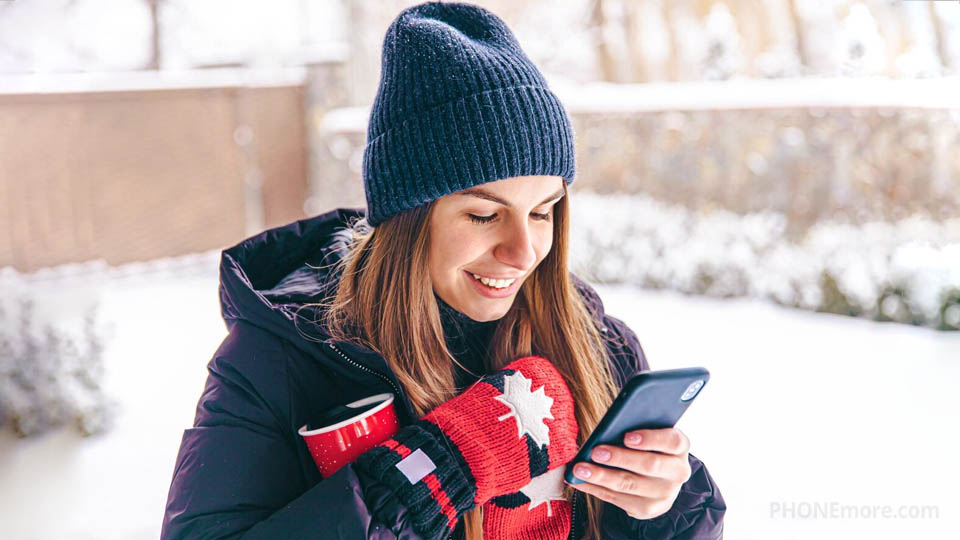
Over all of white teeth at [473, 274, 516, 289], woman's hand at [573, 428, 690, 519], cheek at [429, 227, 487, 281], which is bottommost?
woman's hand at [573, 428, 690, 519]

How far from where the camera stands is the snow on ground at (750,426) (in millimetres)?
2680

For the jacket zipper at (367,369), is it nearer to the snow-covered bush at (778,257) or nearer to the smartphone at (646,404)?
the smartphone at (646,404)

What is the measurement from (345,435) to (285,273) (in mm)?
456

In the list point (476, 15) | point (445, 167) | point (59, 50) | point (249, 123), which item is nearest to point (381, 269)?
point (445, 167)

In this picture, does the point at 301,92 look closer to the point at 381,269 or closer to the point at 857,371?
the point at 857,371

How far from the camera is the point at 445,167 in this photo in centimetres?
120

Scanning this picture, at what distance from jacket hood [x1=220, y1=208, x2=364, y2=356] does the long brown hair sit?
0.04 meters

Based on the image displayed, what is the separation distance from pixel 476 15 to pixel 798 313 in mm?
3838

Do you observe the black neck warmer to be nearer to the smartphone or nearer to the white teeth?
the white teeth

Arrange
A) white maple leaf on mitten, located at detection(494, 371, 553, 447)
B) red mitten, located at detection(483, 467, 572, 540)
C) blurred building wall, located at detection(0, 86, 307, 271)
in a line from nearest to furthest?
white maple leaf on mitten, located at detection(494, 371, 553, 447), red mitten, located at detection(483, 467, 572, 540), blurred building wall, located at detection(0, 86, 307, 271)

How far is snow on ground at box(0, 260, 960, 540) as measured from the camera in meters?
2.68
